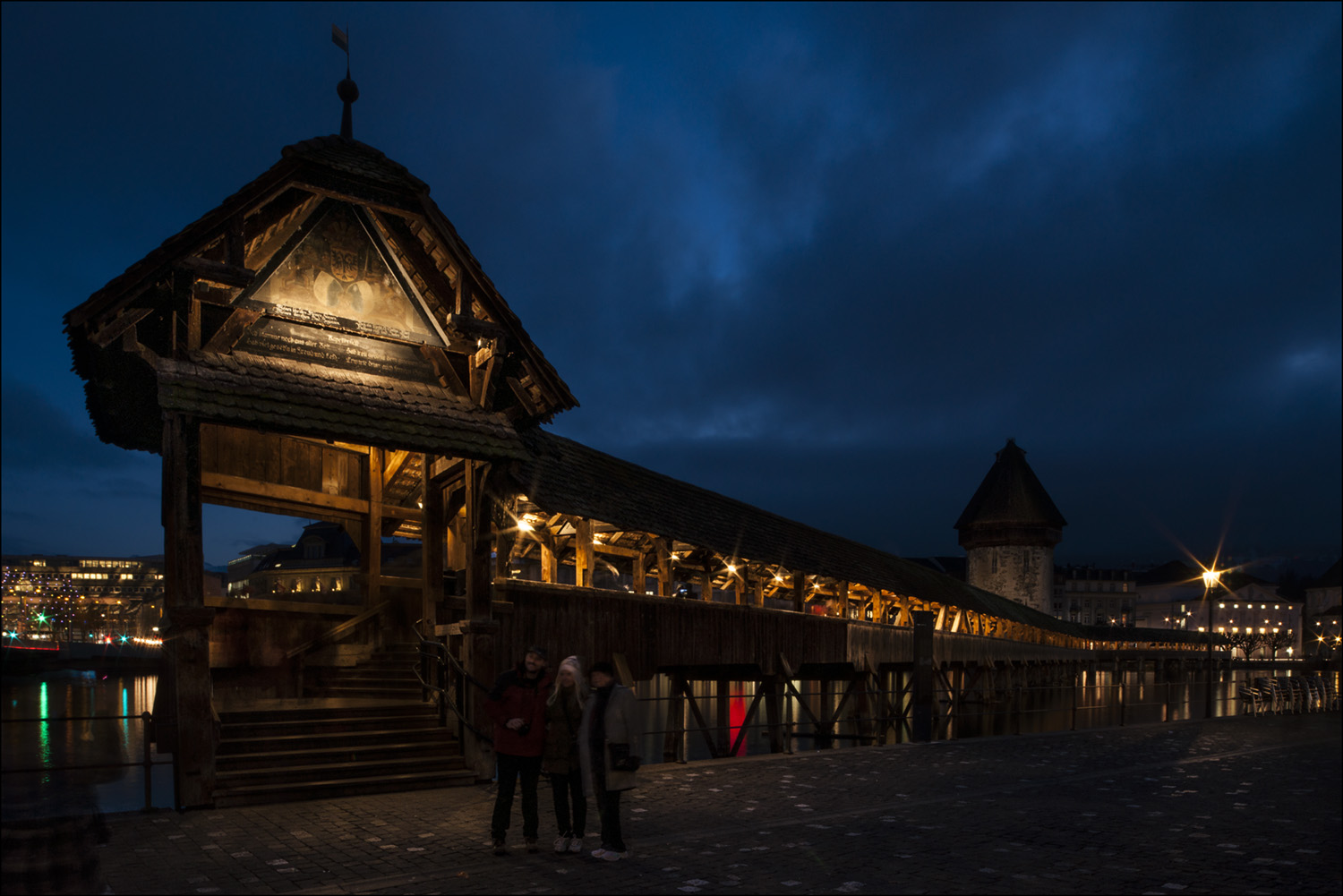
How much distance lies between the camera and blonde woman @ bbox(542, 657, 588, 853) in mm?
8758

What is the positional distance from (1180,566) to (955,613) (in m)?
158

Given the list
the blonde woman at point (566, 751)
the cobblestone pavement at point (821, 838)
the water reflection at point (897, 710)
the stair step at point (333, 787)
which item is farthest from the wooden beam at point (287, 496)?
the blonde woman at point (566, 751)

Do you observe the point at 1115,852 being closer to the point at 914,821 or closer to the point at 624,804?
the point at 914,821

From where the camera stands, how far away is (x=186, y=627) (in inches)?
436

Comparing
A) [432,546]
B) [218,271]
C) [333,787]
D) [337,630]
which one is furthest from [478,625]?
[218,271]

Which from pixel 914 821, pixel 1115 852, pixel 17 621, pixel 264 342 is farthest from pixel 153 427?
pixel 17 621

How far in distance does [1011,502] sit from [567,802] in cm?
7282

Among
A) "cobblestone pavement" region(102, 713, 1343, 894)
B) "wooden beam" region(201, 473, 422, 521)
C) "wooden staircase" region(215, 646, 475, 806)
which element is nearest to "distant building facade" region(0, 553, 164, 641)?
"wooden beam" region(201, 473, 422, 521)

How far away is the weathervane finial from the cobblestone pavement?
9.32 meters

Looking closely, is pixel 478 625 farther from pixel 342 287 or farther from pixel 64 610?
pixel 64 610

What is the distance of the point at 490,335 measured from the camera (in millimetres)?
14297

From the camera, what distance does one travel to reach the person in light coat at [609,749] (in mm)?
8609

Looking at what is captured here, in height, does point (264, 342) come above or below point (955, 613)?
above

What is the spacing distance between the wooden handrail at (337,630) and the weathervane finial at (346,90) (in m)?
8.59
